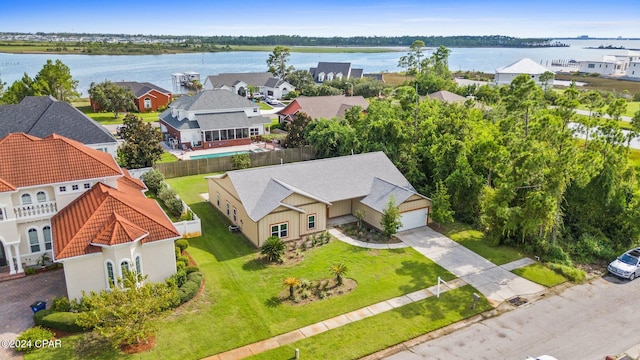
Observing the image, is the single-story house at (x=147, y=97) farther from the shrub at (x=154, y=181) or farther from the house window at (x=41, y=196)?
the house window at (x=41, y=196)

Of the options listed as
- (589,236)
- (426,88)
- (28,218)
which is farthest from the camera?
(426,88)

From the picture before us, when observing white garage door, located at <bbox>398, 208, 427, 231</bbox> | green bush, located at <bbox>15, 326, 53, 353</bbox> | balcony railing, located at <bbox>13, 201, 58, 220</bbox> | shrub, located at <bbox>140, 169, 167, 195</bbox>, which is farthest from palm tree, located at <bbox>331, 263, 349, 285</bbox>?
shrub, located at <bbox>140, 169, 167, 195</bbox>

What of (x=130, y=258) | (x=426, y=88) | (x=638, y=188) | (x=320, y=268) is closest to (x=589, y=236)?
(x=638, y=188)

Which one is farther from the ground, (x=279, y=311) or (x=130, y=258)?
(x=130, y=258)

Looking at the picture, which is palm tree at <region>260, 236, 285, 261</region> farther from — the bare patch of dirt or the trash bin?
the trash bin

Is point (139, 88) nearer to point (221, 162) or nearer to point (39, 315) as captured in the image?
point (221, 162)

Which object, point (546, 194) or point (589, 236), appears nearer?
point (546, 194)

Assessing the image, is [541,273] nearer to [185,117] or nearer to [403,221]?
[403,221]
